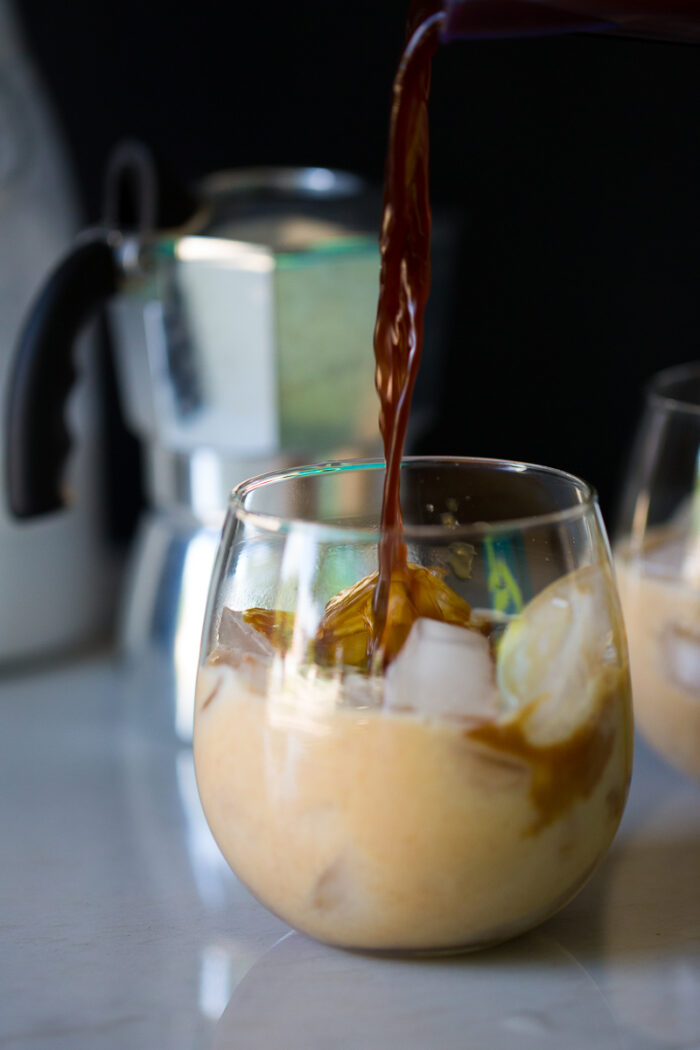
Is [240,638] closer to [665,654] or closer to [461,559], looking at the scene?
[461,559]

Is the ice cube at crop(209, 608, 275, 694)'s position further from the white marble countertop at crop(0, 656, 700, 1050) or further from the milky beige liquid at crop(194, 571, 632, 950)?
the white marble countertop at crop(0, 656, 700, 1050)

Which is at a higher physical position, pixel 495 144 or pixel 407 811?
pixel 495 144

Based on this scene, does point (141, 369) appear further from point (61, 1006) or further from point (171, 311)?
point (61, 1006)

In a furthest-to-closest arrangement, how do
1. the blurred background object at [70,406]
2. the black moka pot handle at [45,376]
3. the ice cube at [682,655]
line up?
the blurred background object at [70,406] < the black moka pot handle at [45,376] < the ice cube at [682,655]

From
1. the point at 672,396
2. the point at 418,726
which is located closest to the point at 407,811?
the point at 418,726

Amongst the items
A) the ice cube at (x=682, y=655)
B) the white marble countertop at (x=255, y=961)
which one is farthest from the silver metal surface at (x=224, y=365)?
the ice cube at (x=682, y=655)

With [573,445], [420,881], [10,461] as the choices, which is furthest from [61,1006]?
[573,445]

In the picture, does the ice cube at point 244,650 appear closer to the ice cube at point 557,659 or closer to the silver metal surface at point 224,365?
the ice cube at point 557,659
